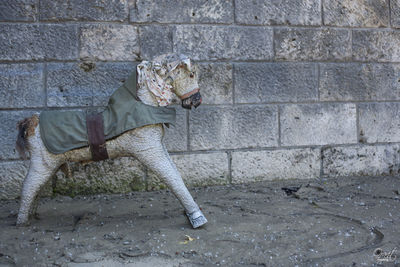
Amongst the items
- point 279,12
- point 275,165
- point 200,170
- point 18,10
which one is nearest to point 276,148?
point 275,165

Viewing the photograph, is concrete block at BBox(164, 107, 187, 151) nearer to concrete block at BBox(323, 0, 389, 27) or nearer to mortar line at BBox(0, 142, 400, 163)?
mortar line at BBox(0, 142, 400, 163)

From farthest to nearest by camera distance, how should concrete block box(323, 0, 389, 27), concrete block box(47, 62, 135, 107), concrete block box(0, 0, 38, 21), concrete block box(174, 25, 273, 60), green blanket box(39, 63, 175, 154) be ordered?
concrete block box(323, 0, 389, 27), concrete block box(174, 25, 273, 60), concrete block box(47, 62, 135, 107), concrete block box(0, 0, 38, 21), green blanket box(39, 63, 175, 154)

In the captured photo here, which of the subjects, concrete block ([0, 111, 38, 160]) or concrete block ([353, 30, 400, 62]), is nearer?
concrete block ([0, 111, 38, 160])

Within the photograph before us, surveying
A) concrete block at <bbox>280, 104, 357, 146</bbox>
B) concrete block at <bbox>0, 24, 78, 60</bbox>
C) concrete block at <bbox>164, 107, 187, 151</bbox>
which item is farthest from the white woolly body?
concrete block at <bbox>280, 104, 357, 146</bbox>

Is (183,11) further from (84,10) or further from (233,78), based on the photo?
(84,10)

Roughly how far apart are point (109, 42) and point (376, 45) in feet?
9.86

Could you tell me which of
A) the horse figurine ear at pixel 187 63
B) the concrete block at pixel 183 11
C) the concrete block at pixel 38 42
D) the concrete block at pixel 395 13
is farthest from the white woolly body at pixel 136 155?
the concrete block at pixel 395 13

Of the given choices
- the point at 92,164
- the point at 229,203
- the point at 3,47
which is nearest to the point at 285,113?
the point at 229,203

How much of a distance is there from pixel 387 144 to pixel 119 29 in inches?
129

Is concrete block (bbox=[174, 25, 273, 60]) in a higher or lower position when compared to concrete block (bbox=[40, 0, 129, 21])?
lower

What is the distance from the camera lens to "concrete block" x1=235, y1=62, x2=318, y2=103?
164 inches

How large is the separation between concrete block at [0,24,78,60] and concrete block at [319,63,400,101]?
270cm
